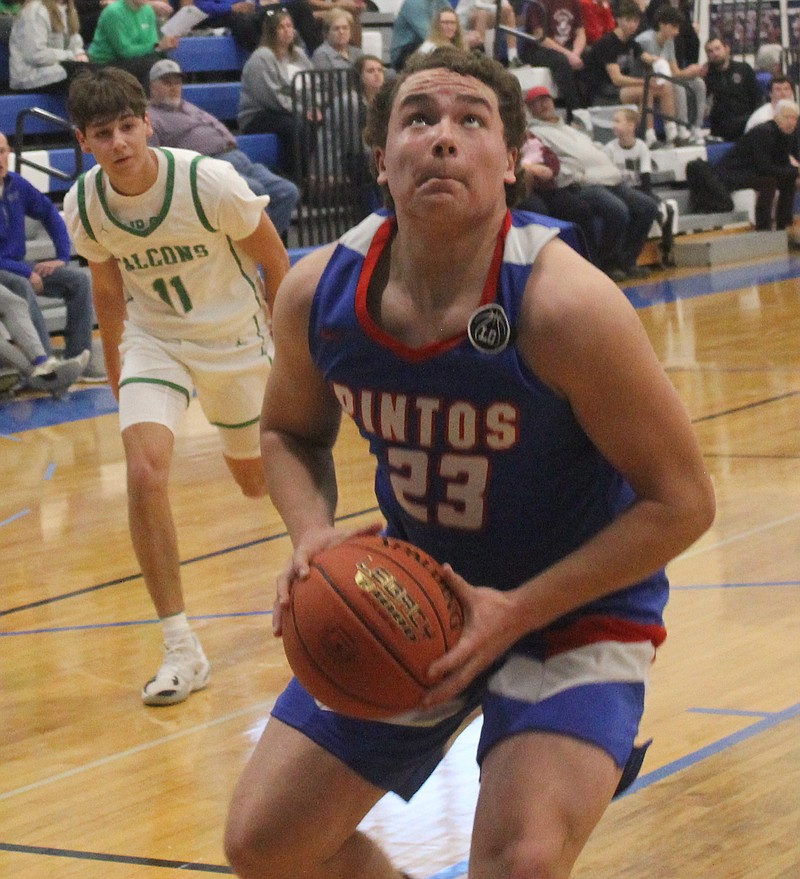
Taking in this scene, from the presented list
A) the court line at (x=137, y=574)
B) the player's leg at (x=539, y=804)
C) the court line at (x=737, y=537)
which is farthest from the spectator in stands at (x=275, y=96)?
the player's leg at (x=539, y=804)

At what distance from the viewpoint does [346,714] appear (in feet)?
7.55

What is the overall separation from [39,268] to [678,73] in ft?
31.4

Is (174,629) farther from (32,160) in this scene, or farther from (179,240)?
(32,160)

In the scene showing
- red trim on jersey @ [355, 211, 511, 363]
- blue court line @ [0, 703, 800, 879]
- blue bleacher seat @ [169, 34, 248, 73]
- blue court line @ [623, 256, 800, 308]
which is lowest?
blue court line @ [623, 256, 800, 308]

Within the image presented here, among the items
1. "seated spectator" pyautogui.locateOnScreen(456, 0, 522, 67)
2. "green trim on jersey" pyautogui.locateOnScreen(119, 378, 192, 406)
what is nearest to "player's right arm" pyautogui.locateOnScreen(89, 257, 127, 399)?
"green trim on jersey" pyautogui.locateOnScreen(119, 378, 192, 406)

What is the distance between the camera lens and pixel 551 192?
43.2 ft

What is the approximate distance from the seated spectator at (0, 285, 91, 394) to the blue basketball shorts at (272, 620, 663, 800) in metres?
6.99

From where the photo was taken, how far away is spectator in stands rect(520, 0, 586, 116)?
50.9ft

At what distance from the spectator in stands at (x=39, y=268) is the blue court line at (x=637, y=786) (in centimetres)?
627

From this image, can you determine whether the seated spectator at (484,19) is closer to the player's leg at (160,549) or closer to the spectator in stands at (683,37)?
the spectator in stands at (683,37)

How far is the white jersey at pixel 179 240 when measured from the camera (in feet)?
15.1

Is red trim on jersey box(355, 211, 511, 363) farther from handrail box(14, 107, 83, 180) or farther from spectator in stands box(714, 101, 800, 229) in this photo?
spectator in stands box(714, 101, 800, 229)

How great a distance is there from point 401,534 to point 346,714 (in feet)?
1.38

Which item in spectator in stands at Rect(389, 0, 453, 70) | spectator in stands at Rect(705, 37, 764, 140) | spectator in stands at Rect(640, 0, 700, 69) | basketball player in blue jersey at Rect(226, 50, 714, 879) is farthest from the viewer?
spectator in stands at Rect(640, 0, 700, 69)
